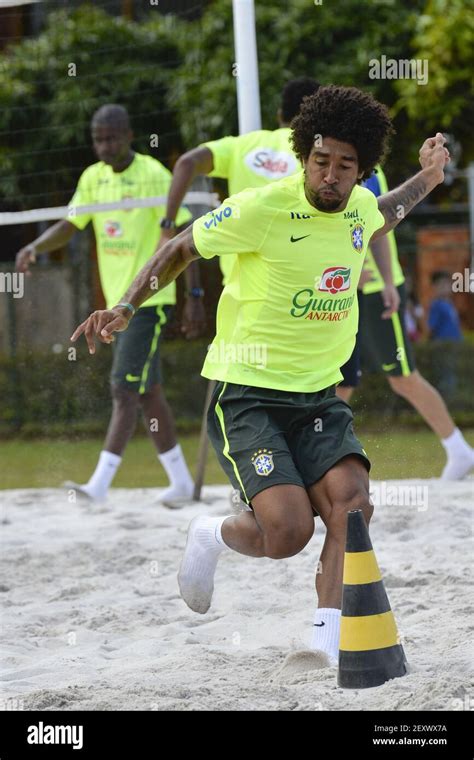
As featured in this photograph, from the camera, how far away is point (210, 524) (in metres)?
4.93

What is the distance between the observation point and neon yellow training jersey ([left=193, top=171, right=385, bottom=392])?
15.0 ft

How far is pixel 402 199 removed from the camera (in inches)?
201

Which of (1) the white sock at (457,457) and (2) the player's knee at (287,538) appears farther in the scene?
(1) the white sock at (457,457)

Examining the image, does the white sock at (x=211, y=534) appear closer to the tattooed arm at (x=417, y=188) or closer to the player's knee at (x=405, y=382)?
the tattooed arm at (x=417, y=188)

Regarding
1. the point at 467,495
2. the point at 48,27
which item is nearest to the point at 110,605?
the point at 467,495

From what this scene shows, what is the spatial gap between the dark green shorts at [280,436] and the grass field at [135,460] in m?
3.17

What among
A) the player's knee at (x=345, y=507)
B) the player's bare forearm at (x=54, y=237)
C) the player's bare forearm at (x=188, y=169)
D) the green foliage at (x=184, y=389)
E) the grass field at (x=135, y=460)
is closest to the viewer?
the player's knee at (x=345, y=507)

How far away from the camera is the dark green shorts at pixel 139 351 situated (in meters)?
7.96

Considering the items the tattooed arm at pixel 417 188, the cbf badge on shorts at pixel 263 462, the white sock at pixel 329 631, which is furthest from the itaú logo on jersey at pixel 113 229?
the white sock at pixel 329 631

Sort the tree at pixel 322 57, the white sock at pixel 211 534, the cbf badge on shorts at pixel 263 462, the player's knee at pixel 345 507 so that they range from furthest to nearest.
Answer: the tree at pixel 322 57 < the white sock at pixel 211 534 < the cbf badge on shorts at pixel 263 462 < the player's knee at pixel 345 507

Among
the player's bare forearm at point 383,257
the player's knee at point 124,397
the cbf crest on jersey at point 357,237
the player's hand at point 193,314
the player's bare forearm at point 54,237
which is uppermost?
the player's bare forearm at point 54,237

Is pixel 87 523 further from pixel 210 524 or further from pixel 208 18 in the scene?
pixel 208 18

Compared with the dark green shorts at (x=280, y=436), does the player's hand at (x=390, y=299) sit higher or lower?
higher
